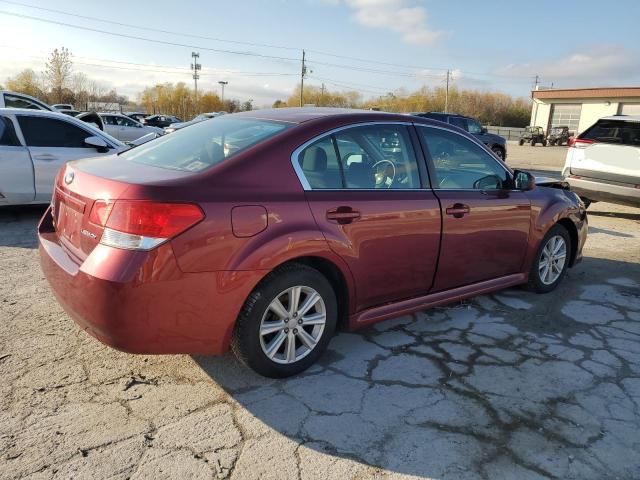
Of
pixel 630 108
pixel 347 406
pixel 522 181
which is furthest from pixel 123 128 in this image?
pixel 630 108

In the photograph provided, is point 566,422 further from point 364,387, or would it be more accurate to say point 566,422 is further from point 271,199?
point 271,199

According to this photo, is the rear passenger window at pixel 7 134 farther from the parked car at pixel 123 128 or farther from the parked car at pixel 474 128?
the parked car at pixel 123 128

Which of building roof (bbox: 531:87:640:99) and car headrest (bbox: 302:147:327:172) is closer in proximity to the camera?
car headrest (bbox: 302:147:327:172)

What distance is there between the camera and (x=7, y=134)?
21.2 feet

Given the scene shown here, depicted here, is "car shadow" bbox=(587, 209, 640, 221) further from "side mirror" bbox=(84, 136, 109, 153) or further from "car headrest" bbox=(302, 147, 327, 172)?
"side mirror" bbox=(84, 136, 109, 153)

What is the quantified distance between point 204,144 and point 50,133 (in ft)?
14.9

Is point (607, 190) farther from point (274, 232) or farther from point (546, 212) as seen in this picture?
point (274, 232)

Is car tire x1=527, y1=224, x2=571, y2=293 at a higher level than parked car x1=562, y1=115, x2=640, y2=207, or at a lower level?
lower

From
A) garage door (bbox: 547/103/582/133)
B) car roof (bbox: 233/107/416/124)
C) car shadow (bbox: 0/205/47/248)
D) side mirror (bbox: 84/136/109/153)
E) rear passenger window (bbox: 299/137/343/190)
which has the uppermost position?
garage door (bbox: 547/103/582/133)

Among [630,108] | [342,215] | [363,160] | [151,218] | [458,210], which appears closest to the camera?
[151,218]

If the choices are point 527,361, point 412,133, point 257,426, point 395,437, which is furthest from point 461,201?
point 257,426

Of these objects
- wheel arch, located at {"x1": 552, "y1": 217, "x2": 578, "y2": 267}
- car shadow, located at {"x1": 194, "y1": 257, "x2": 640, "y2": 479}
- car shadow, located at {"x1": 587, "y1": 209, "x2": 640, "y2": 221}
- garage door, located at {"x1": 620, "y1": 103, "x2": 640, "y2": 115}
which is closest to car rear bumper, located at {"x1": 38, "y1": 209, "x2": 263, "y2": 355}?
car shadow, located at {"x1": 194, "y1": 257, "x2": 640, "y2": 479}

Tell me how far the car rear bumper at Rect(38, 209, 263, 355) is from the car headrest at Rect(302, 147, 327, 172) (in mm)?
732

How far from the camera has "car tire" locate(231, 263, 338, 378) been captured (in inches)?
113
